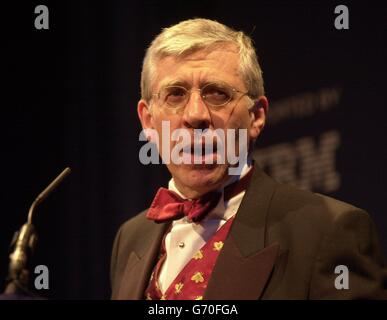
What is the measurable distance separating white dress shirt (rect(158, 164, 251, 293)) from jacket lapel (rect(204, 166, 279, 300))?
8cm

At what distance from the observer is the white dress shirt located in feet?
7.05

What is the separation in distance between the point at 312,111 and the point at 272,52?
412 millimetres

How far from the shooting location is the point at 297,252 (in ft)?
6.34

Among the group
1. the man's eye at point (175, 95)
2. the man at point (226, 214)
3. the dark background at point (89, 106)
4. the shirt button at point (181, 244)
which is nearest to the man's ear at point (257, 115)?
the man at point (226, 214)

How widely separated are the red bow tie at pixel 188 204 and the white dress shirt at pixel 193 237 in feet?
0.05

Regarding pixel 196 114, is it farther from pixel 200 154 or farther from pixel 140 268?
pixel 140 268

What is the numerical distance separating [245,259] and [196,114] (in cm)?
42

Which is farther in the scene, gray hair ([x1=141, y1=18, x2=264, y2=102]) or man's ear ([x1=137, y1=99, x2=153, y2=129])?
man's ear ([x1=137, y1=99, x2=153, y2=129])

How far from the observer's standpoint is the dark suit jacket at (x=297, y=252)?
74.3 inches

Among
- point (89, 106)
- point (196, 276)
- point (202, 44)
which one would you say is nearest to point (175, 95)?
point (202, 44)

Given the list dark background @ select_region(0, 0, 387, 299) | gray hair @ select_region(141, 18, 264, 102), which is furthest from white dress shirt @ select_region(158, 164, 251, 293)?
dark background @ select_region(0, 0, 387, 299)

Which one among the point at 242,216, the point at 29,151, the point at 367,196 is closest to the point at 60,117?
the point at 29,151

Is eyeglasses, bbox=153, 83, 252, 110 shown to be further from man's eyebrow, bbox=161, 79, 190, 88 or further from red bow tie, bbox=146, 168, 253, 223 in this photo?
red bow tie, bbox=146, 168, 253, 223

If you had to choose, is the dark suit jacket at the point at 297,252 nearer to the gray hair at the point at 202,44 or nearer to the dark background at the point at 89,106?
the gray hair at the point at 202,44
